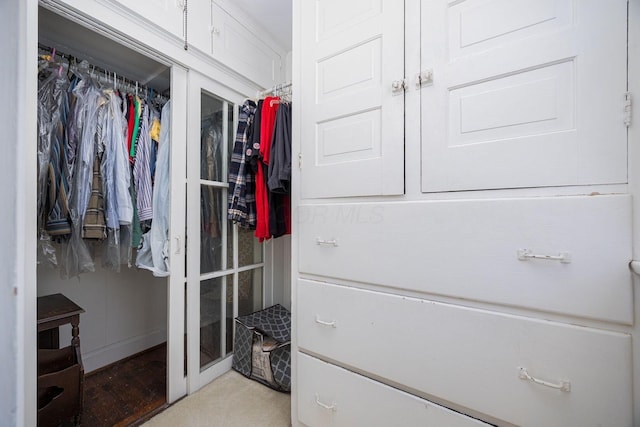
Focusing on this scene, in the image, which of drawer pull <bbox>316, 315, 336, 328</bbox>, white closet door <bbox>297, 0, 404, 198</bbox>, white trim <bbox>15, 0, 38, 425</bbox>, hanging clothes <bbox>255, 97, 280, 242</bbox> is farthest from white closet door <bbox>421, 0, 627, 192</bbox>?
white trim <bbox>15, 0, 38, 425</bbox>

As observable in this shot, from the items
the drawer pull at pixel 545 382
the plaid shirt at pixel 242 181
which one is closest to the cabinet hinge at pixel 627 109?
the drawer pull at pixel 545 382

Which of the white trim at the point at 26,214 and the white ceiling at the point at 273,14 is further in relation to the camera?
Result: the white ceiling at the point at 273,14

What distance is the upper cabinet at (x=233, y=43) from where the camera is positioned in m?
1.46

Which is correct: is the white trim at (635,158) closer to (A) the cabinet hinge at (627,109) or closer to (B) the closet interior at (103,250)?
(A) the cabinet hinge at (627,109)

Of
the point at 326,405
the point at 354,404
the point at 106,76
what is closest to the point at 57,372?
the point at 326,405

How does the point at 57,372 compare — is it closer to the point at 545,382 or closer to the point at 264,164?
the point at 264,164

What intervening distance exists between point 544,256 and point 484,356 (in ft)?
1.12

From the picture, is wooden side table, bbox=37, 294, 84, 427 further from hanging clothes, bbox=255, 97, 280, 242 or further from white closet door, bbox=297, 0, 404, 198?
white closet door, bbox=297, 0, 404, 198

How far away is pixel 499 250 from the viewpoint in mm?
756

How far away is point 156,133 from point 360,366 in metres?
1.66

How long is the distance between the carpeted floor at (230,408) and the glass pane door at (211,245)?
0.35ft

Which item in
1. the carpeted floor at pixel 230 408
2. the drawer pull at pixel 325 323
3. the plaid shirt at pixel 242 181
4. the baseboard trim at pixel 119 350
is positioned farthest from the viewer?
the baseboard trim at pixel 119 350

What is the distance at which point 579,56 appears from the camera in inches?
26.0

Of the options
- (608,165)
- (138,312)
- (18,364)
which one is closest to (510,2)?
(608,165)
